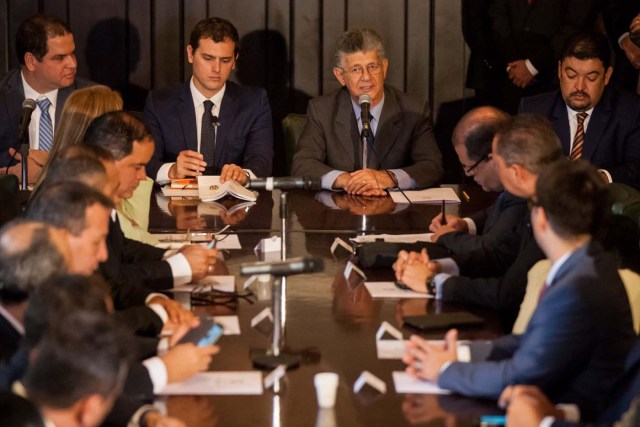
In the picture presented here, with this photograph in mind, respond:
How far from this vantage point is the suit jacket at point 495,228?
382cm

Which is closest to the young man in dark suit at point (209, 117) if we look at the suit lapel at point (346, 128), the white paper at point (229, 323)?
the suit lapel at point (346, 128)

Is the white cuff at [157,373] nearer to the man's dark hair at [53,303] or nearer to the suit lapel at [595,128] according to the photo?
the man's dark hair at [53,303]

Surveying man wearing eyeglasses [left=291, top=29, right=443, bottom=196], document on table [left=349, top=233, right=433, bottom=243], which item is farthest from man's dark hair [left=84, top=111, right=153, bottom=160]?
man wearing eyeglasses [left=291, top=29, right=443, bottom=196]

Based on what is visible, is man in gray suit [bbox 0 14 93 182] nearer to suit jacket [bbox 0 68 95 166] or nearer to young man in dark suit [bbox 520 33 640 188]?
suit jacket [bbox 0 68 95 166]

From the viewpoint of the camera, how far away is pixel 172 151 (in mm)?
5816

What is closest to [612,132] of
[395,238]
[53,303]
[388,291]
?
[395,238]

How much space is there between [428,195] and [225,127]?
4.03ft

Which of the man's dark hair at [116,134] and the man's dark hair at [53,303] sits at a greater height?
the man's dark hair at [116,134]

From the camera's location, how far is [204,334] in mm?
3051

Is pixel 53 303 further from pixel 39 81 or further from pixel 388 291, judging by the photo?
pixel 39 81

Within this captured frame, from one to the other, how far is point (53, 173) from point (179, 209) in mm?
1620

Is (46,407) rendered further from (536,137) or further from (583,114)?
(583,114)

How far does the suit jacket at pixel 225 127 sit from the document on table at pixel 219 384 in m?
2.99

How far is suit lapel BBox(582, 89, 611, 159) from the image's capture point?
5492 mm
